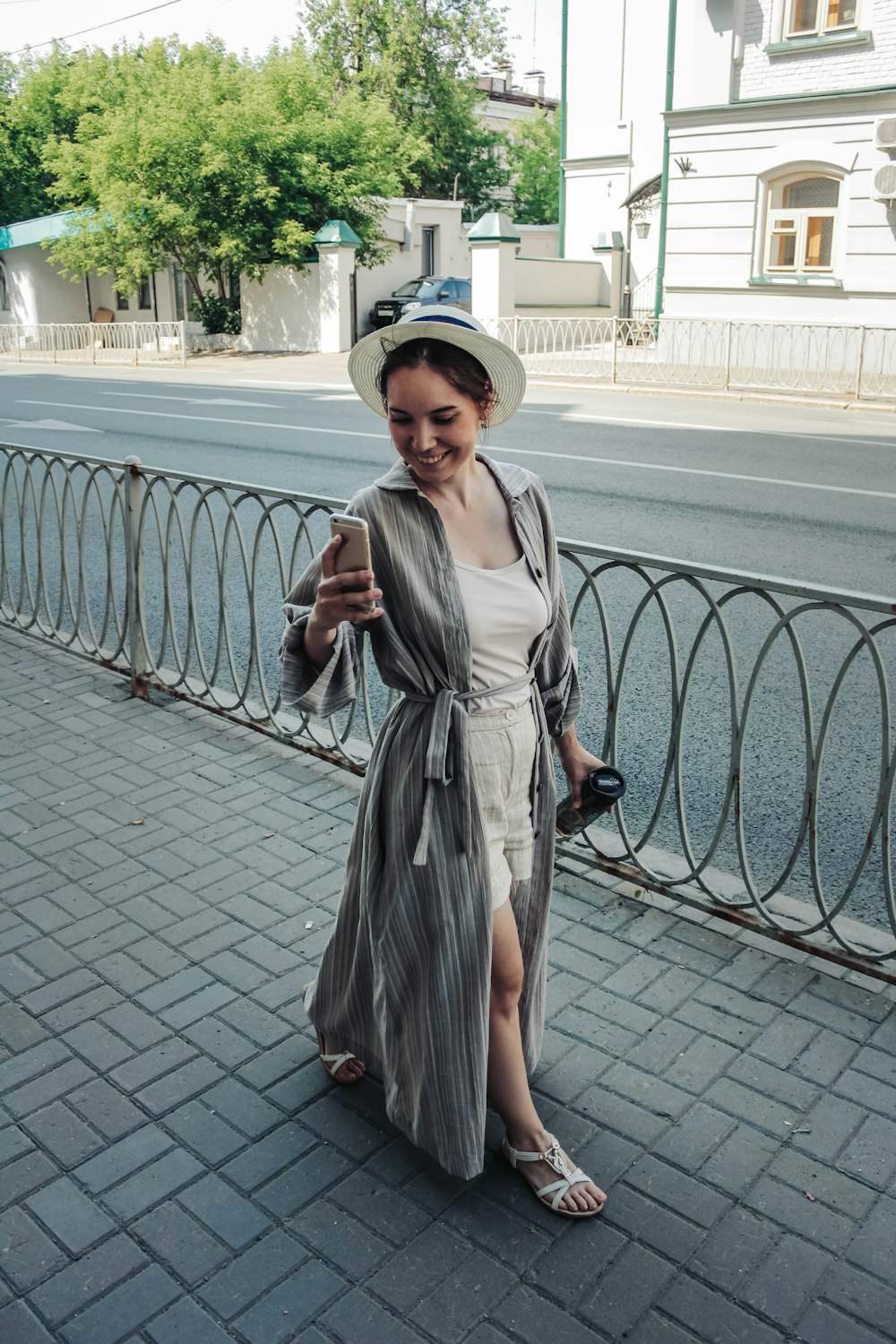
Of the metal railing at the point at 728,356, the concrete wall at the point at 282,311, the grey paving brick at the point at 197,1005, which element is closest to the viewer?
the grey paving brick at the point at 197,1005

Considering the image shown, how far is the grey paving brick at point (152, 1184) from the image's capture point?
2635mm

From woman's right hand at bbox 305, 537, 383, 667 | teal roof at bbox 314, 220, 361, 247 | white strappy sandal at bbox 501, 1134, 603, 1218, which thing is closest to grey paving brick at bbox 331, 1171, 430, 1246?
white strappy sandal at bbox 501, 1134, 603, 1218

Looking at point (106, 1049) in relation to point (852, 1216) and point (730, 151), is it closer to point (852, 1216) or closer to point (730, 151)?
point (852, 1216)

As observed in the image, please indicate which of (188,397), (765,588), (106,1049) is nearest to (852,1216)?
(765,588)

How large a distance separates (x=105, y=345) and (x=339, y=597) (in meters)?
34.2

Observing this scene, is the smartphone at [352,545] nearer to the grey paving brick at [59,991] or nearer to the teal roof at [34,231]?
the grey paving brick at [59,991]

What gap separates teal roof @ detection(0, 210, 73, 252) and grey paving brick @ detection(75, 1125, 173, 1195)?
37449mm

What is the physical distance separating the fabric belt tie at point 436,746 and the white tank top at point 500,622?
0.09 ft

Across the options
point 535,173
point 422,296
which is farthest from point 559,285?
point 535,173

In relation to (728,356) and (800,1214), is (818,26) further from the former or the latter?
A: (800,1214)

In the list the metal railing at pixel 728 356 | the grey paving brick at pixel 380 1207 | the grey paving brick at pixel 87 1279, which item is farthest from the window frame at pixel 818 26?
the grey paving brick at pixel 87 1279

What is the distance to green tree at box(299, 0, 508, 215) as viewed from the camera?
48.6 m

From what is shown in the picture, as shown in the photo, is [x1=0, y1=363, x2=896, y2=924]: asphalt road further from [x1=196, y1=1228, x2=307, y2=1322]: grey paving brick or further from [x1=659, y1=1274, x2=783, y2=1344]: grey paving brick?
[x1=196, y1=1228, x2=307, y2=1322]: grey paving brick

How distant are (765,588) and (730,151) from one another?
20.4 m
